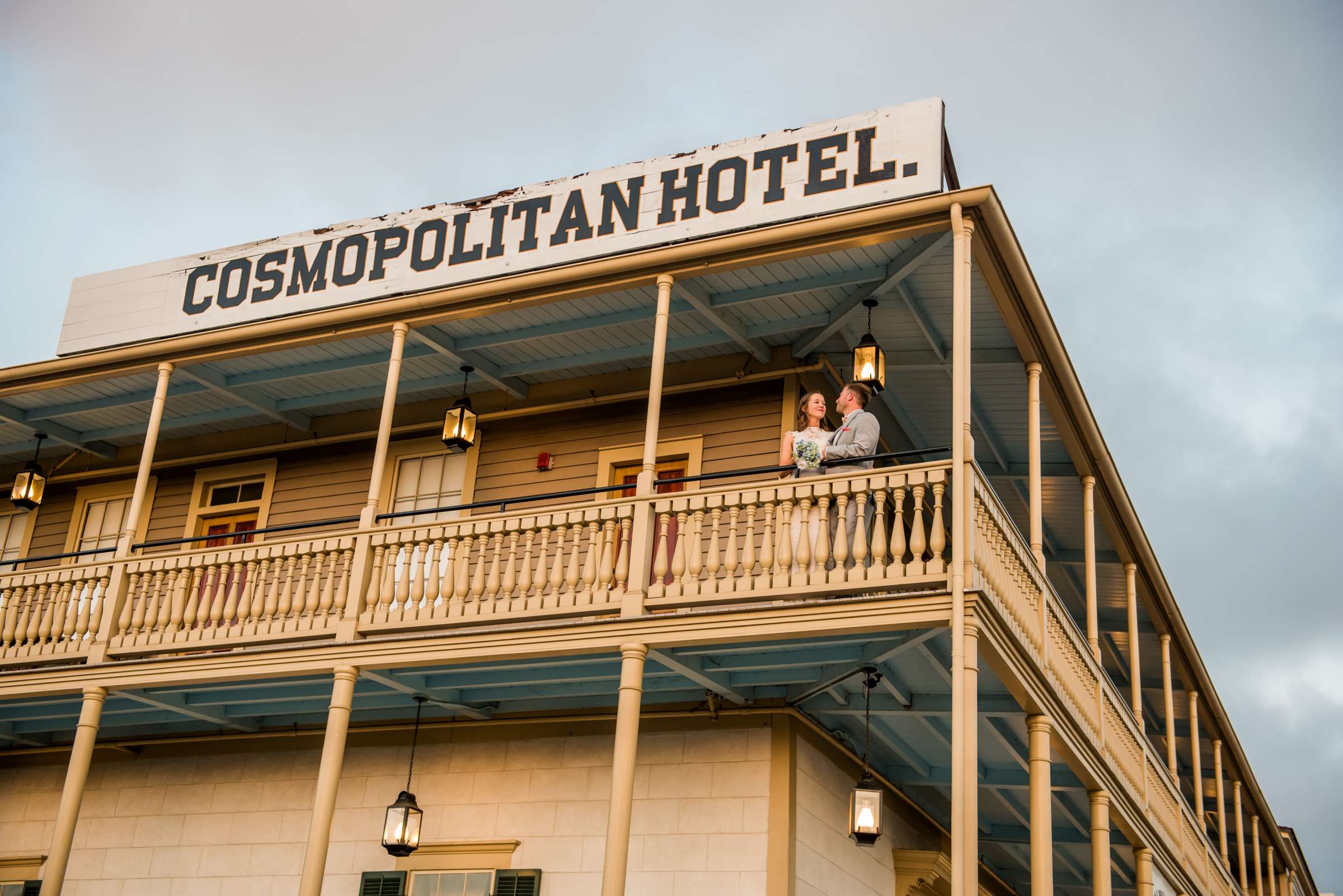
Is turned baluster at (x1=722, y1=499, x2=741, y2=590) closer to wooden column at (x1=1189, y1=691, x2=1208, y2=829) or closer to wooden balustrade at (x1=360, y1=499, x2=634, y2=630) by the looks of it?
wooden balustrade at (x1=360, y1=499, x2=634, y2=630)

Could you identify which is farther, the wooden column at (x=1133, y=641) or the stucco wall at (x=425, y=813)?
the wooden column at (x=1133, y=641)

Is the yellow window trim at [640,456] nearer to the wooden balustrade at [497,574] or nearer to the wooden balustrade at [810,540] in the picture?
the wooden balustrade at [497,574]

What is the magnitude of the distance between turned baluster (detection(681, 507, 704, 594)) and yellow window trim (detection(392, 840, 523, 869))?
3.64m

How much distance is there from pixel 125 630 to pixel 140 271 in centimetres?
407

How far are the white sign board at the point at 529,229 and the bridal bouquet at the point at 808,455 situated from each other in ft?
6.50

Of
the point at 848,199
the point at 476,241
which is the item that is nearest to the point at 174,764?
the point at 476,241

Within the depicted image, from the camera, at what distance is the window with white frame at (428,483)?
1488cm

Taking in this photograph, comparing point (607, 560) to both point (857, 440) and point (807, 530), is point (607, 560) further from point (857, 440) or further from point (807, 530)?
point (857, 440)

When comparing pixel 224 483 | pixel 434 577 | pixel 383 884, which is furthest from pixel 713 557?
pixel 224 483

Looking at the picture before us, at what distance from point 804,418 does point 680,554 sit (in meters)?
2.15

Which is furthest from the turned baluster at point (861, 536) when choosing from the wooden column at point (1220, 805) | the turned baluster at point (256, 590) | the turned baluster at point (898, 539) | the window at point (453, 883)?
the wooden column at point (1220, 805)

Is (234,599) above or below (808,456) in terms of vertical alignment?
below

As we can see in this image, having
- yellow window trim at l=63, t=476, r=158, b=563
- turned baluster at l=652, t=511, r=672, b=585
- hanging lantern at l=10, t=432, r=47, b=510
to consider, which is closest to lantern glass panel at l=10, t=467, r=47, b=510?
hanging lantern at l=10, t=432, r=47, b=510

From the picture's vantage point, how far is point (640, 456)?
13.9m
